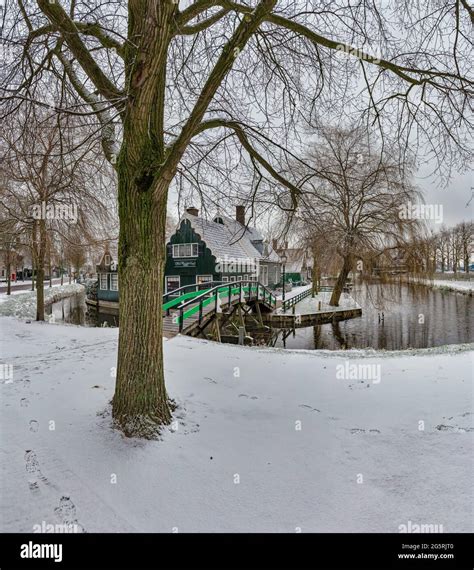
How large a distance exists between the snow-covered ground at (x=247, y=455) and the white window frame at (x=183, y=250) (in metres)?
20.1

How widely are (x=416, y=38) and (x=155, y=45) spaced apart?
3968 mm

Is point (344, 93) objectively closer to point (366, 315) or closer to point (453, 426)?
point (453, 426)

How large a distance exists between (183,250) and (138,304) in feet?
74.5

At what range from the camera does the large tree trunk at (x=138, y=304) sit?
12.4 ft

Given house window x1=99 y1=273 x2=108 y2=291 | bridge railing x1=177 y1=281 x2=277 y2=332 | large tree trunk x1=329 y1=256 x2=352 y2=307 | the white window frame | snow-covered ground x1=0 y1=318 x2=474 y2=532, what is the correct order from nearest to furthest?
snow-covered ground x1=0 y1=318 x2=474 y2=532 → bridge railing x1=177 y1=281 x2=277 y2=332 → large tree trunk x1=329 y1=256 x2=352 y2=307 → the white window frame → house window x1=99 y1=273 x2=108 y2=291

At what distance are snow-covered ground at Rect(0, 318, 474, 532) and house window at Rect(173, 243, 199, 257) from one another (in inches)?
794

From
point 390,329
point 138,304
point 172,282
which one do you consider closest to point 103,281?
point 172,282

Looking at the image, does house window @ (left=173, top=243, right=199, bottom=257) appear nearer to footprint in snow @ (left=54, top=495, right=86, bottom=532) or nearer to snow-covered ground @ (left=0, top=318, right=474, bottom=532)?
snow-covered ground @ (left=0, top=318, right=474, bottom=532)

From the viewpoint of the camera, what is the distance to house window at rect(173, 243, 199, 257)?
83.6 ft

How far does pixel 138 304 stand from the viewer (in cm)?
379
